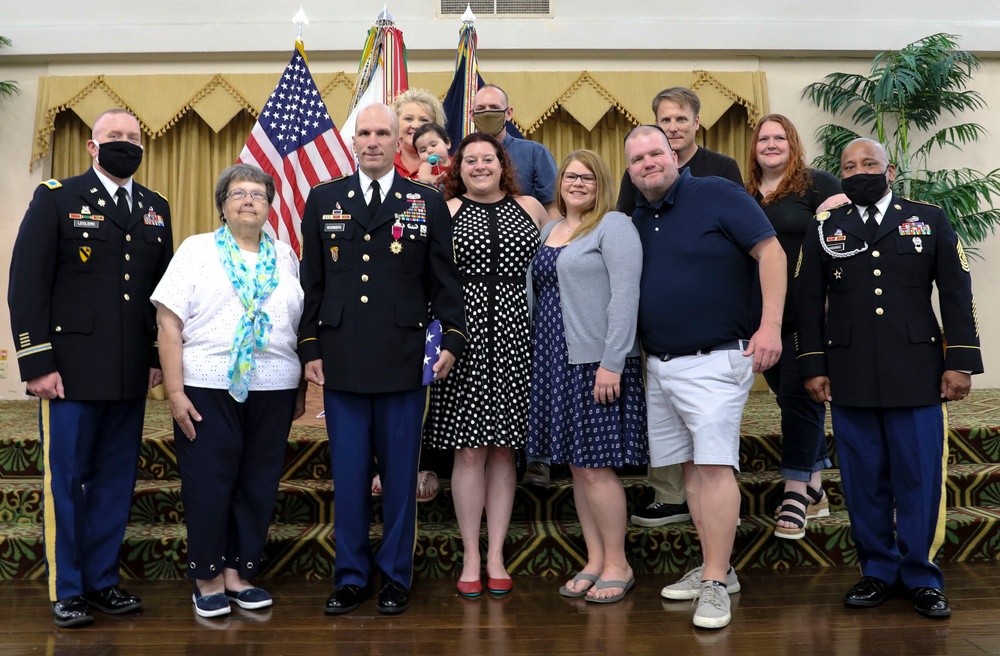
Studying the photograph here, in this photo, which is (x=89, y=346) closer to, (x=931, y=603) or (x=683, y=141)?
(x=683, y=141)

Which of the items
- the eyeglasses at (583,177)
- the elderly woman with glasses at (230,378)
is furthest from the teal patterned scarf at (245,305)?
the eyeglasses at (583,177)

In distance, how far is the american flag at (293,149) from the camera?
16.6 feet

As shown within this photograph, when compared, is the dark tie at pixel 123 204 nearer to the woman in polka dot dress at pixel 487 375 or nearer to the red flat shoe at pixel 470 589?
the woman in polka dot dress at pixel 487 375

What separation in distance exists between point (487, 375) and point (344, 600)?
0.87m

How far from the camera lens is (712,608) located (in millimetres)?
2709

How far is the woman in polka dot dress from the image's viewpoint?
9.71 ft

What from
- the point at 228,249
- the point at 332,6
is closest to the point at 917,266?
the point at 228,249

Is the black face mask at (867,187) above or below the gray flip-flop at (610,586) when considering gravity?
above

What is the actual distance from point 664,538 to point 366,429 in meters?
1.21

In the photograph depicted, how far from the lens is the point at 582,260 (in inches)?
114

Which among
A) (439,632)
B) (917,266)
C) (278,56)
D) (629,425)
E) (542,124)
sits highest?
(278,56)

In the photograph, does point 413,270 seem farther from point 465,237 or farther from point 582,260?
point 582,260

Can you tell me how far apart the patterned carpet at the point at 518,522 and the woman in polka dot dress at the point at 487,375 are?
289mm

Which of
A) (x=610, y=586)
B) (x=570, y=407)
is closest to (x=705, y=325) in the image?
(x=570, y=407)
